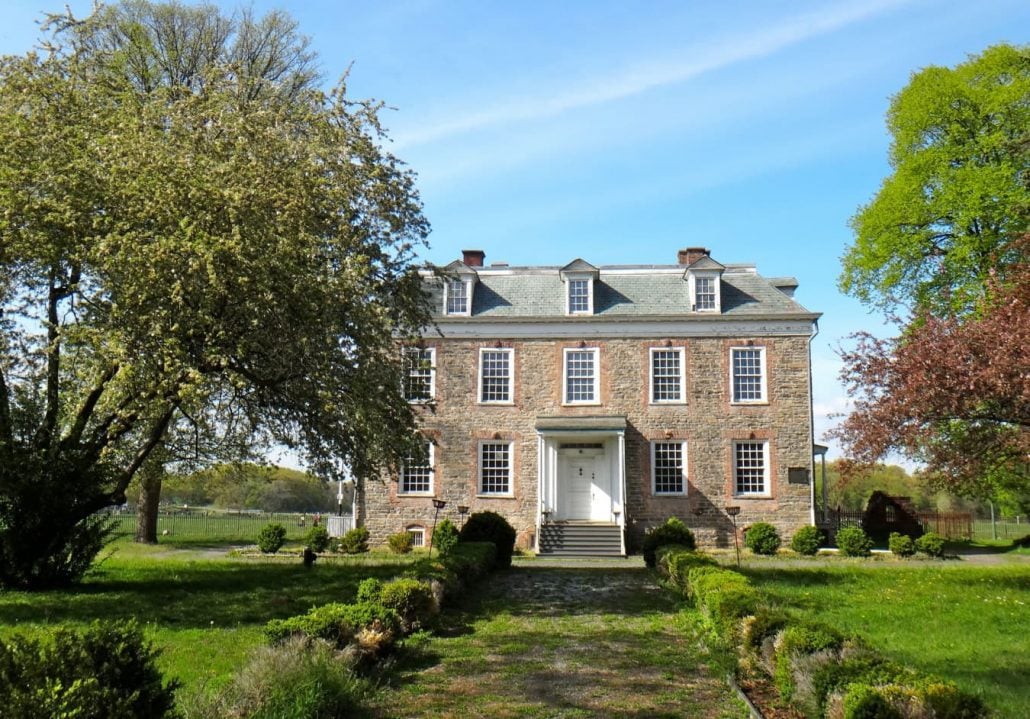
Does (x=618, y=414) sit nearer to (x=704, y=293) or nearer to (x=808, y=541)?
(x=704, y=293)

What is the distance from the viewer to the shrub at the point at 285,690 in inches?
242

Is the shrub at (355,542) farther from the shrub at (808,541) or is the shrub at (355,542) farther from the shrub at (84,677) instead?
the shrub at (84,677)

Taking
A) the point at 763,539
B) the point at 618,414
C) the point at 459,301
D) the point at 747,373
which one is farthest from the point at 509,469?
the point at 747,373

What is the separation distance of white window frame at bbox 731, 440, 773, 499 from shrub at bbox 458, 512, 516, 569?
9185mm

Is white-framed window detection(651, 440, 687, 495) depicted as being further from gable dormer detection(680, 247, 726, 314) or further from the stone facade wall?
gable dormer detection(680, 247, 726, 314)

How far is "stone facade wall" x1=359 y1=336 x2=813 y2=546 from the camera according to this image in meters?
26.4

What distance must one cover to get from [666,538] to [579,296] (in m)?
10.4

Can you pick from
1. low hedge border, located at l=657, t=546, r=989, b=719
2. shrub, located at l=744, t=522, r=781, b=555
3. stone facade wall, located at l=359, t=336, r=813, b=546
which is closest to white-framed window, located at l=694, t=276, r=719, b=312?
stone facade wall, located at l=359, t=336, r=813, b=546

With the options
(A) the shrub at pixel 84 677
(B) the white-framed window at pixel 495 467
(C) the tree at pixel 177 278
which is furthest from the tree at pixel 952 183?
(A) the shrub at pixel 84 677

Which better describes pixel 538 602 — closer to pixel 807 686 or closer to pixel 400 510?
pixel 807 686

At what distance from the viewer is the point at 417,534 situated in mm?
27203

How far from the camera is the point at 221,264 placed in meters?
12.5

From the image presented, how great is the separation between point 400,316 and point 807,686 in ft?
35.7

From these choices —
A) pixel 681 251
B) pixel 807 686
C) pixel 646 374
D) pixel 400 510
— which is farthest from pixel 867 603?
pixel 681 251
